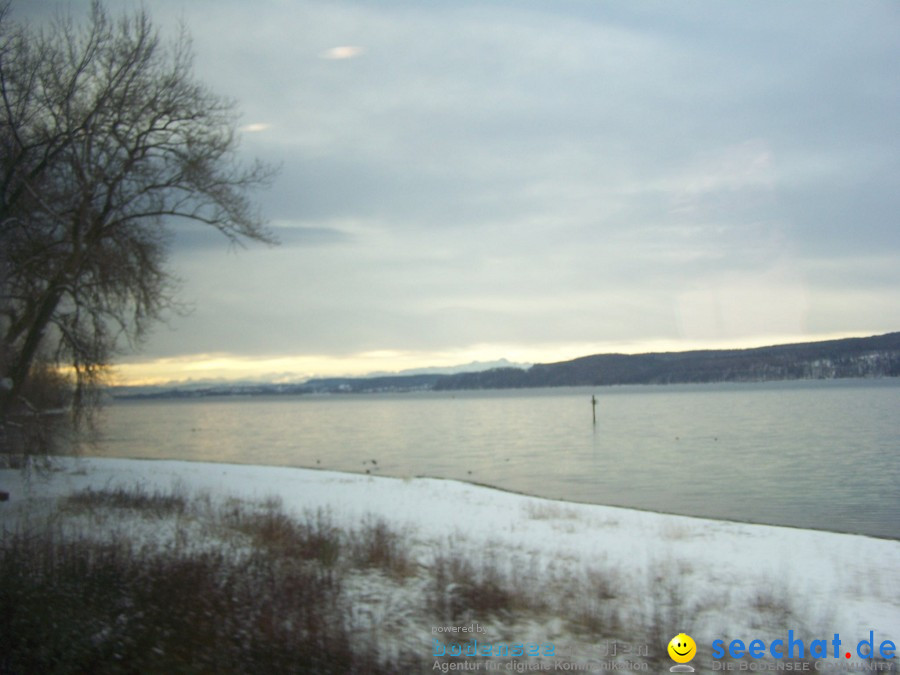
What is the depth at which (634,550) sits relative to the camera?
12.6 m

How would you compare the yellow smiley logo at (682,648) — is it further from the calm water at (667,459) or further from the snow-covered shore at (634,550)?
the calm water at (667,459)

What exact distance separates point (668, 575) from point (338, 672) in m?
6.46

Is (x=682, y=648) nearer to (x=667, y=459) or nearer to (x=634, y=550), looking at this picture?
(x=634, y=550)

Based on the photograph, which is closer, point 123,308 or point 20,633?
point 20,633

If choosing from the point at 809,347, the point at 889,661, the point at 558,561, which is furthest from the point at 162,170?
the point at 809,347

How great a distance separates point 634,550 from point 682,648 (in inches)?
246

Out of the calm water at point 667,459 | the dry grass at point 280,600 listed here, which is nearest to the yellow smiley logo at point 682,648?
the dry grass at point 280,600

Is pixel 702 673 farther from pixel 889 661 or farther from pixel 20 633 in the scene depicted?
pixel 20 633

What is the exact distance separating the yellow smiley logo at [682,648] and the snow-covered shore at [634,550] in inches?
7.8

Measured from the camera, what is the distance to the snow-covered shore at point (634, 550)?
7738 mm

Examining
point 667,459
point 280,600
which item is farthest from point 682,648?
point 667,459

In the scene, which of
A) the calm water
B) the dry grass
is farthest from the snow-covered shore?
the calm water

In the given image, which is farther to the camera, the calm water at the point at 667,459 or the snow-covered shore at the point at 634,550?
the calm water at the point at 667,459

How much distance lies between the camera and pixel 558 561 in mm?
11336
